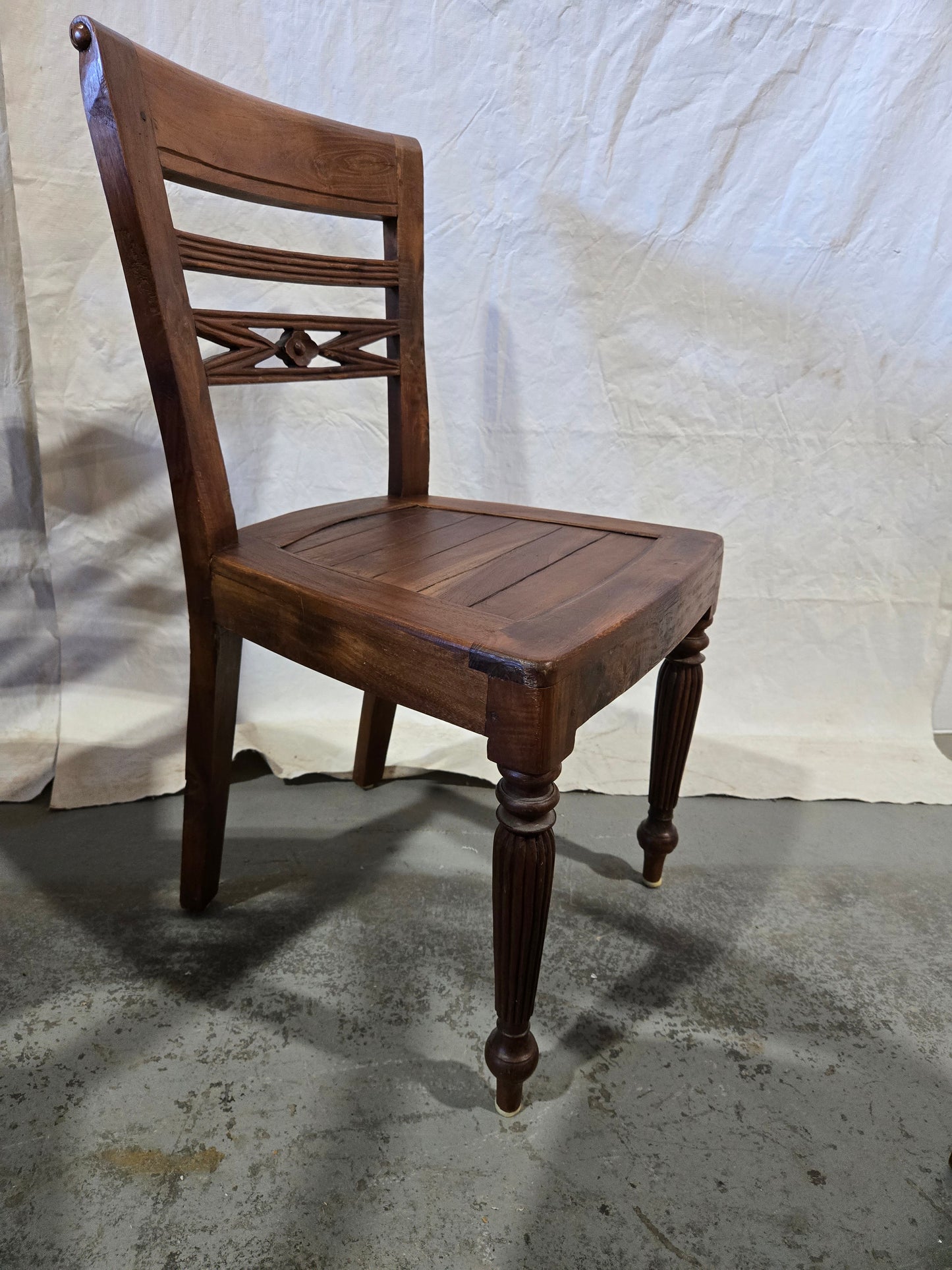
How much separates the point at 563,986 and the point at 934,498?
3.76ft

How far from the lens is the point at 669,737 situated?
1075 millimetres

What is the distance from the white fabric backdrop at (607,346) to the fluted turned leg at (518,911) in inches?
27.3

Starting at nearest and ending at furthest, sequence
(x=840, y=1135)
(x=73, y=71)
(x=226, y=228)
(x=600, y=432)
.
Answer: (x=840, y=1135), (x=73, y=71), (x=226, y=228), (x=600, y=432)

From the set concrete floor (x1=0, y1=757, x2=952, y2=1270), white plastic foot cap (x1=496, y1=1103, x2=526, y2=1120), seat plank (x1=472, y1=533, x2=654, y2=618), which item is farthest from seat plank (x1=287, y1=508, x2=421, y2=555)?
white plastic foot cap (x1=496, y1=1103, x2=526, y2=1120)

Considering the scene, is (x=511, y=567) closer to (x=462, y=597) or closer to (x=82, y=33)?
(x=462, y=597)

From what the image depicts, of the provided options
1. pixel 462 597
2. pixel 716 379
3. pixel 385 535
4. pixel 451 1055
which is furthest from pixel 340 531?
pixel 716 379

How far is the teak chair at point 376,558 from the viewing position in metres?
0.69

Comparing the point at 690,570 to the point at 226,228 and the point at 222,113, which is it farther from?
the point at 226,228

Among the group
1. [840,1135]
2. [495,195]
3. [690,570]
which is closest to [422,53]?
[495,195]

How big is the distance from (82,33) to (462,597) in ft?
1.99

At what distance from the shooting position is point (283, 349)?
965 mm

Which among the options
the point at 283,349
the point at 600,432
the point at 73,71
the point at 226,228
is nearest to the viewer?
the point at 283,349

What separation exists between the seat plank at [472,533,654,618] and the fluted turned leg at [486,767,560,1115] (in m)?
0.16

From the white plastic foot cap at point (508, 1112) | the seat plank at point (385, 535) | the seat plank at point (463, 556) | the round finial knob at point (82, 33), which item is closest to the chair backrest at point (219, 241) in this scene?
the round finial knob at point (82, 33)
